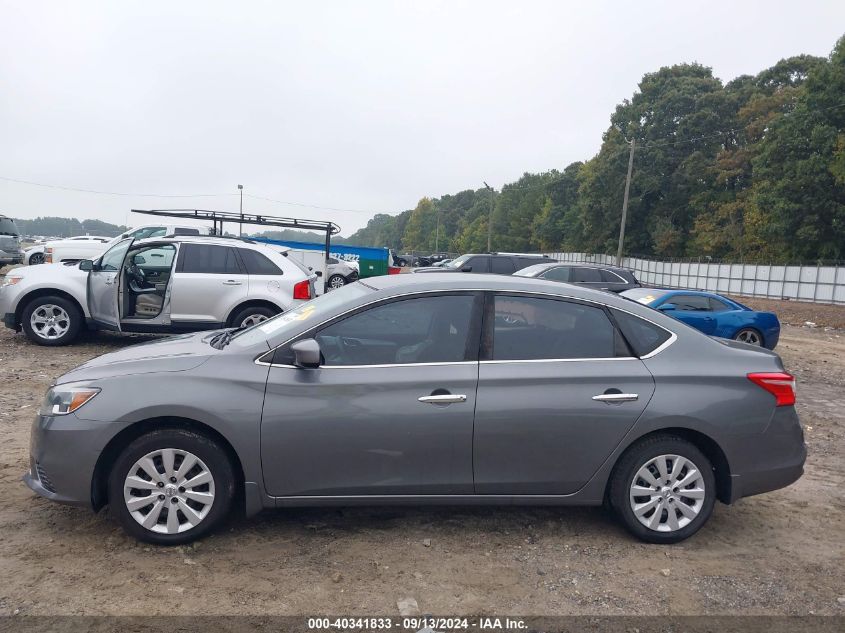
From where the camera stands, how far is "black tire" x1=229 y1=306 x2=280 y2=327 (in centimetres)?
970

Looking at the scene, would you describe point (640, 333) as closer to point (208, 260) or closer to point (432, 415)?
point (432, 415)

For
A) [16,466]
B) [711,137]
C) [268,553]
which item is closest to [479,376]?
[268,553]

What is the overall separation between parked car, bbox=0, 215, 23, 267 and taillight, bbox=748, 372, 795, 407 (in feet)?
81.4

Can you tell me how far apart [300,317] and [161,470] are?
1.24 meters

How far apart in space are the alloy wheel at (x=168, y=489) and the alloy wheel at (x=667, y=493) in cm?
262

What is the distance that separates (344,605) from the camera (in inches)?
130

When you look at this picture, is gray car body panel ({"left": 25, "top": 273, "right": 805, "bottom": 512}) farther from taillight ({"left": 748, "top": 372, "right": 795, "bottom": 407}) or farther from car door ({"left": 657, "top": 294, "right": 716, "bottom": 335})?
car door ({"left": 657, "top": 294, "right": 716, "bottom": 335})

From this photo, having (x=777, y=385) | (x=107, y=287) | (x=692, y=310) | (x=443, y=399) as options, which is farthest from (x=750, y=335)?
(x=107, y=287)

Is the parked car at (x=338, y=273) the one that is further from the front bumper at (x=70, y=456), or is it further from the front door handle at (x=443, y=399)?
the front door handle at (x=443, y=399)

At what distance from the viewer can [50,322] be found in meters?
9.66

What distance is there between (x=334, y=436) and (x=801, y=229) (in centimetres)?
3792

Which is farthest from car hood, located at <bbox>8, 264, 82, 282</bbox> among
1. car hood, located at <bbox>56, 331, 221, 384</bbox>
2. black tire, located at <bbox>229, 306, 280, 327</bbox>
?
car hood, located at <bbox>56, 331, 221, 384</bbox>

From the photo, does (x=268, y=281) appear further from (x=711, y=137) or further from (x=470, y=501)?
(x=711, y=137)

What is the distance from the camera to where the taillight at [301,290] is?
9.88m
